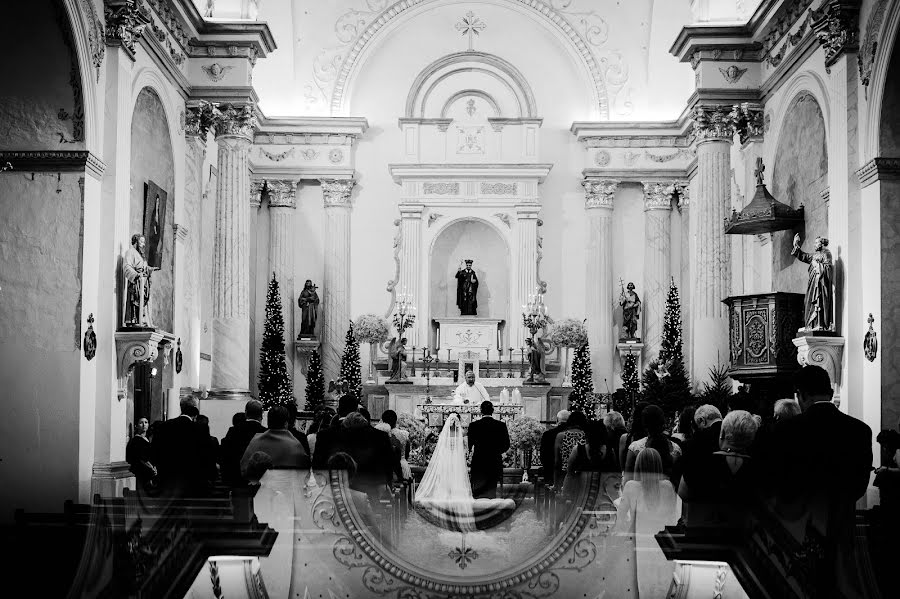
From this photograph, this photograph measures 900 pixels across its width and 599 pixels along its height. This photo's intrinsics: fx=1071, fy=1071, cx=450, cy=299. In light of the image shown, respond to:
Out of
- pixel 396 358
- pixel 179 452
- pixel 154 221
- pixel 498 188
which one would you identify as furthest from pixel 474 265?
pixel 179 452

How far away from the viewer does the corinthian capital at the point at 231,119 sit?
62.6 feet

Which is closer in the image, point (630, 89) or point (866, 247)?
point (866, 247)

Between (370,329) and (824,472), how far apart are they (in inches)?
682

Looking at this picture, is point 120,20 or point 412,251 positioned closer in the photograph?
point 120,20

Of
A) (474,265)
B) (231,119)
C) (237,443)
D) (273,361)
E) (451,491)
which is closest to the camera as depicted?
(237,443)

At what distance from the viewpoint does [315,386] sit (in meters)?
23.2

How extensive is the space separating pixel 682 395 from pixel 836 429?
479 inches

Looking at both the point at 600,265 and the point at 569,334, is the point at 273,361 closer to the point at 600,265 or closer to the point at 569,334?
the point at 569,334

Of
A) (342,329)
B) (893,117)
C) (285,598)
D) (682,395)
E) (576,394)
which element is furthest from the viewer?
(342,329)

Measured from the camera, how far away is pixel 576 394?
2262 cm

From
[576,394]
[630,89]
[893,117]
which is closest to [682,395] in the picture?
[576,394]

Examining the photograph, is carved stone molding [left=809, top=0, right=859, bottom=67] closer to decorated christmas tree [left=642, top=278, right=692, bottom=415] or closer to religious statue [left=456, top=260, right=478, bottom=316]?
decorated christmas tree [left=642, top=278, right=692, bottom=415]

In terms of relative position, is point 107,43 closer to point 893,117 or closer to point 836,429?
point 893,117

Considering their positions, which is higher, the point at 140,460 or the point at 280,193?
the point at 280,193
